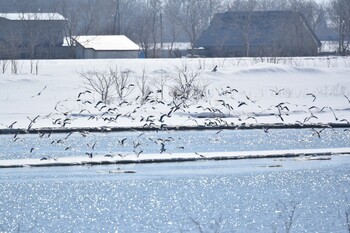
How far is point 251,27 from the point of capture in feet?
229

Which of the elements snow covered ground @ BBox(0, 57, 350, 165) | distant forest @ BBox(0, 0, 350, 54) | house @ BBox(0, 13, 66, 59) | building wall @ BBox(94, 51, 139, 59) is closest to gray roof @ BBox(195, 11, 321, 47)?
distant forest @ BBox(0, 0, 350, 54)

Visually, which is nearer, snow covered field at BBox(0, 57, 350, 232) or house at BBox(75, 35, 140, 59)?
snow covered field at BBox(0, 57, 350, 232)

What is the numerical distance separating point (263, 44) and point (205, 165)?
1945 inches

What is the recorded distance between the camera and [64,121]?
943 inches

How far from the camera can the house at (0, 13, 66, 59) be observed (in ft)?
200

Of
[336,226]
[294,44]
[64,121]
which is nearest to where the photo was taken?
[336,226]

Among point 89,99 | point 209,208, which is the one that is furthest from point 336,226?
point 89,99

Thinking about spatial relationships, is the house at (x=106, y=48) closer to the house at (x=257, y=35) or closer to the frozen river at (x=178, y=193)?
the house at (x=257, y=35)

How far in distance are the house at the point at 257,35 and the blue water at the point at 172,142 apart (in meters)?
38.2

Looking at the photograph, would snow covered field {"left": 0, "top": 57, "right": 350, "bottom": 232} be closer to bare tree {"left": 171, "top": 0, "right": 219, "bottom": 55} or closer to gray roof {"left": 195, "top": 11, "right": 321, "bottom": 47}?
gray roof {"left": 195, "top": 11, "right": 321, "bottom": 47}

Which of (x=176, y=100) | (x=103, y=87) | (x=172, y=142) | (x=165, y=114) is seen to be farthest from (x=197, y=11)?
(x=172, y=142)

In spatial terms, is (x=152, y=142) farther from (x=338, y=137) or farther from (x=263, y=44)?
(x=263, y=44)

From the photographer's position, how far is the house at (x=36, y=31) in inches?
2405

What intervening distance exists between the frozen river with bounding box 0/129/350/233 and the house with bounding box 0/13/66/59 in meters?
40.6
